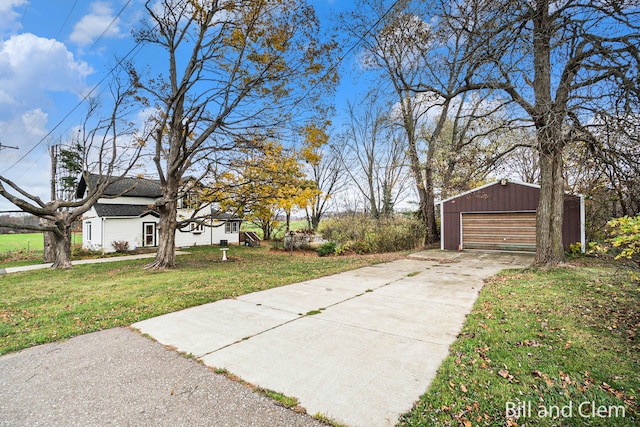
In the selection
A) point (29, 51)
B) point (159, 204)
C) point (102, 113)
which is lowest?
point (159, 204)

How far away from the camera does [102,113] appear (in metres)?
13.0

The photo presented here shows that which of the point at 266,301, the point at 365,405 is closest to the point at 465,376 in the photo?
the point at 365,405

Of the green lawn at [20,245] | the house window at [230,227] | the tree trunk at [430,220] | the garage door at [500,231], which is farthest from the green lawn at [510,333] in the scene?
the green lawn at [20,245]

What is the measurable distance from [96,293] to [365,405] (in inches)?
278

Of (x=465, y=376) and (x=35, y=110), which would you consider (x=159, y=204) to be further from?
(x=465, y=376)

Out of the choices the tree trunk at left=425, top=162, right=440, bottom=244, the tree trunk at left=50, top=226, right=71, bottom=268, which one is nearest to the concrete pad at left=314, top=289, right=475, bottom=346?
the tree trunk at left=425, top=162, right=440, bottom=244

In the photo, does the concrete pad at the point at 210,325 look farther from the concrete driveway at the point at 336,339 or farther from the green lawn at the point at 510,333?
the green lawn at the point at 510,333

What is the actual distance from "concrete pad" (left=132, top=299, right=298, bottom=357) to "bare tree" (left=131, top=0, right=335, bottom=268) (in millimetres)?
7161

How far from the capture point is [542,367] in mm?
3053

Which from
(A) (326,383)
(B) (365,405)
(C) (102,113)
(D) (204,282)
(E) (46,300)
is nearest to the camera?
(B) (365,405)

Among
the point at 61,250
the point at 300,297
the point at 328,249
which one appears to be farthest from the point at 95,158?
the point at 300,297

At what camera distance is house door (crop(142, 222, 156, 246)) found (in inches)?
795

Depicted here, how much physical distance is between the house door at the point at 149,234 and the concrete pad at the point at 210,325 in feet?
57.3

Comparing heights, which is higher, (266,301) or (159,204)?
(159,204)
